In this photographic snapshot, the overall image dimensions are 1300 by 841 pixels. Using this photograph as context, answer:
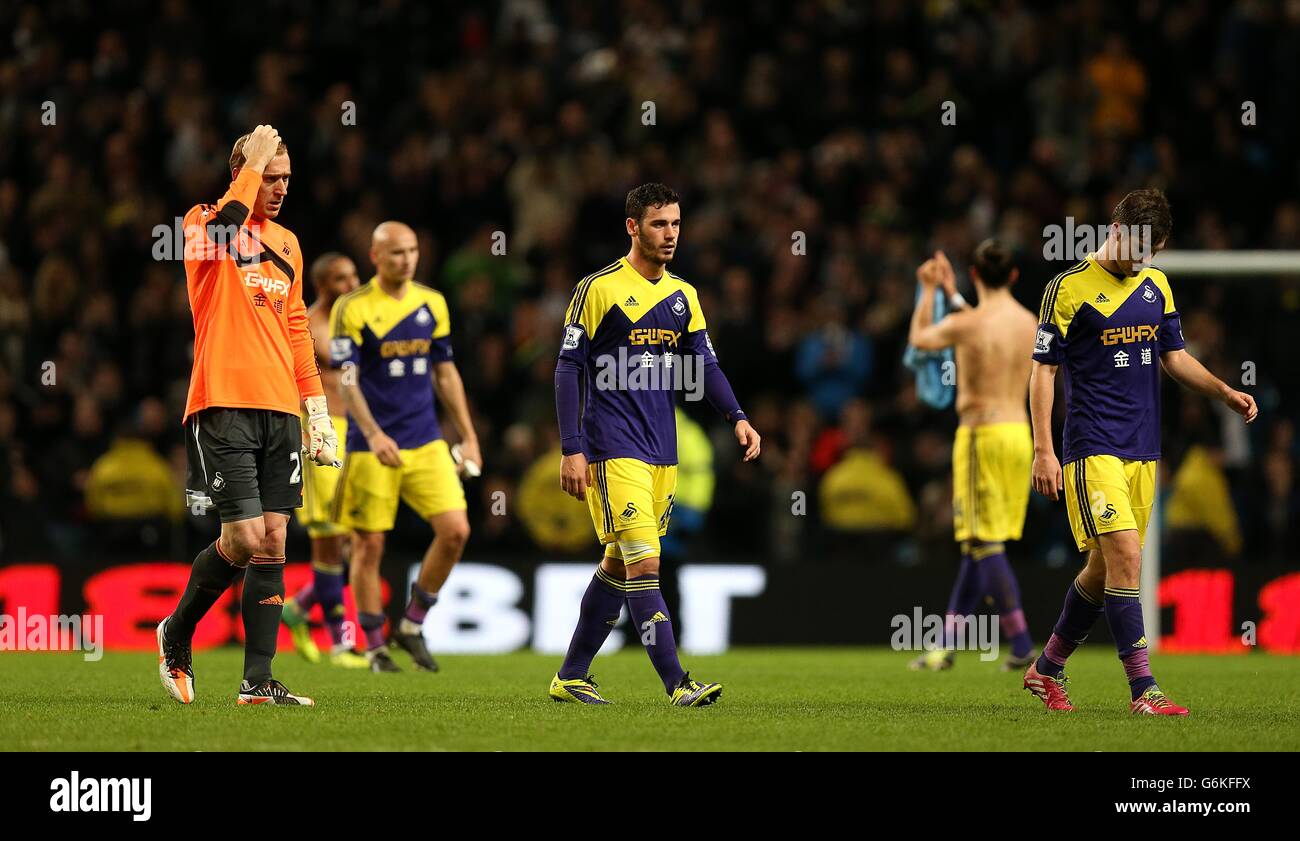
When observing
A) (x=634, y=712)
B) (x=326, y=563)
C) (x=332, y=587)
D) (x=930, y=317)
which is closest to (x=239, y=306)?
(x=634, y=712)

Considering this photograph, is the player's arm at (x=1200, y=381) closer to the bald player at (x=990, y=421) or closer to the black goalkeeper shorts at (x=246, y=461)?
the bald player at (x=990, y=421)

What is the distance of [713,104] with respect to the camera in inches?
749

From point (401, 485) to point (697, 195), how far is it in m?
7.52

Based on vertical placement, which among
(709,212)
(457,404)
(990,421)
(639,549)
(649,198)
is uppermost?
(709,212)

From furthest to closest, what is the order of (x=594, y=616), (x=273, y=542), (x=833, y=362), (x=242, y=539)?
(x=833, y=362)
(x=594, y=616)
(x=273, y=542)
(x=242, y=539)

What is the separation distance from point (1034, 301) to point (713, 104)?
4.53 m

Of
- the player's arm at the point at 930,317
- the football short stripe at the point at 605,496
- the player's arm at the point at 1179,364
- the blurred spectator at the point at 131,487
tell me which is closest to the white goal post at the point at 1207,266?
the player's arm at the point at 930,317

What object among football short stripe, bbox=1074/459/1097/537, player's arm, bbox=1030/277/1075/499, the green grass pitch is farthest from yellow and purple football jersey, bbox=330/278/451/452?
football short stripe, bbox=1074/459/1097/537

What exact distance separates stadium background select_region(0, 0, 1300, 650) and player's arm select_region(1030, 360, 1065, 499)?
6468 mm

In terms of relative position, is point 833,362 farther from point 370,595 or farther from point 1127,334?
point 1127,334

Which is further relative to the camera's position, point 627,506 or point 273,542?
point 627,506

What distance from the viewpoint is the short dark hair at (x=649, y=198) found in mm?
8664

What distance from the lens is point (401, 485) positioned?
38.3 ft
